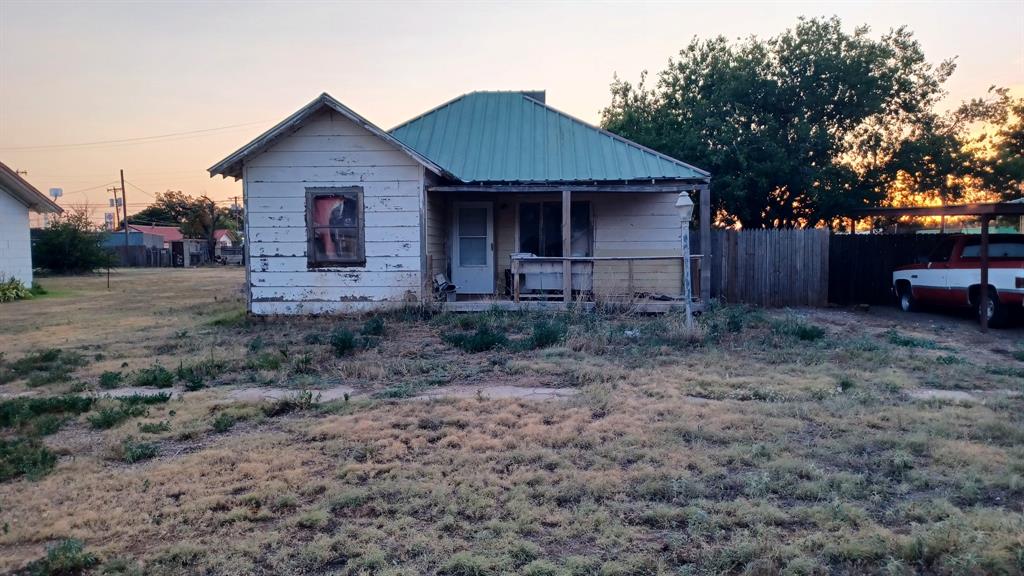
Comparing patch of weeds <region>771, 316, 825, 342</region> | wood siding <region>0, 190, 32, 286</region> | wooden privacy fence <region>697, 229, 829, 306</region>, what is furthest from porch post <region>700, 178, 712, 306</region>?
wood siding <region>0, 190, 32, 286</region>

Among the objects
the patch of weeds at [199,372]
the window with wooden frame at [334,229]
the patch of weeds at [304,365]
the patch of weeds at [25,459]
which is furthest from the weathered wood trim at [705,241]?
the patch of weeds at [25,459]

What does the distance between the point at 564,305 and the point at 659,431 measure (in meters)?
7.99

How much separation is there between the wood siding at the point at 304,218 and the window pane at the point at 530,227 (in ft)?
11.6

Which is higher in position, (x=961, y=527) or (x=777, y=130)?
(x=777, y=130)

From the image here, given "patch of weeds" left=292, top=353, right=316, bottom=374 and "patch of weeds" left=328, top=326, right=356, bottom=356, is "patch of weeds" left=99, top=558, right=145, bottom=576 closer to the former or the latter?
"patch of weeds" left=292, top=353, right=316, bottom=374

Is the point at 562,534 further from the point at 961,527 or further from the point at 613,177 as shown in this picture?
the point at 613,177

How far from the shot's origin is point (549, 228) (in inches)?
651

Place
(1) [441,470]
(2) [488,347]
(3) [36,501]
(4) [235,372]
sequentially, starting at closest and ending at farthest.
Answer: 1. (3) [36,501]
2. (1) [441,470]
3. (4) [235,372]
4. (2) [488,347]

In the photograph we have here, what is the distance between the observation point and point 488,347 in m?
10.2

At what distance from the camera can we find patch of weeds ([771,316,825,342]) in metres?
10.8

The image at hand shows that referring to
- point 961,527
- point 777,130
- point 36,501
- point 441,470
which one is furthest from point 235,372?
point 777,130

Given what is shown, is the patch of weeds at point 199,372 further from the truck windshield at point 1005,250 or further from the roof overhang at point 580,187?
the truck windshield at point 1005,250

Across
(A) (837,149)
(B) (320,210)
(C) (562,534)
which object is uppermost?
(A) (837,149)

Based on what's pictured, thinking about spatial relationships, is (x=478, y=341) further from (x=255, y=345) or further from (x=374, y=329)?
(x=255, y=345)
